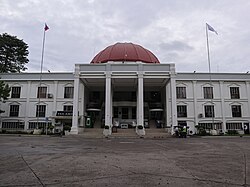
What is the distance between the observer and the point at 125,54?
3538 cm

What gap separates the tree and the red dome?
1903 cm

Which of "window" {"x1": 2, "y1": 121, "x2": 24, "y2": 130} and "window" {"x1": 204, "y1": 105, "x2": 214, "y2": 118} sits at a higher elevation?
"window" {"x1": 204, "y1": 105, "x2": 214, "y2": 118}

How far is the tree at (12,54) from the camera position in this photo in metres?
44.0

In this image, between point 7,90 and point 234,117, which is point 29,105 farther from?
point 234,117

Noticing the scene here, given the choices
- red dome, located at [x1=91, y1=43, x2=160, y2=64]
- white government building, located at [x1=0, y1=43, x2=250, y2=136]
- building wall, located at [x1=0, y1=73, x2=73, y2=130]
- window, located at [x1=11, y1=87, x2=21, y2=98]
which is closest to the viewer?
white government building, located at [x1=0, y1=43, x2=250, y2=136]

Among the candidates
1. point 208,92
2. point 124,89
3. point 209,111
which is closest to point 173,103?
point 209,111

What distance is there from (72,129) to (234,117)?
81.1 ft

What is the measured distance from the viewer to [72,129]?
89.5ft

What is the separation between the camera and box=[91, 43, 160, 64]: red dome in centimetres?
3516

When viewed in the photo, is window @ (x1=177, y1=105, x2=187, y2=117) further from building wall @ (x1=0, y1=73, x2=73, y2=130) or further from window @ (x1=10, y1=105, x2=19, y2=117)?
window @ (x1=10, y1=105, x2=19, y2=117)

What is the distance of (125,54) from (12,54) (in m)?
25.7

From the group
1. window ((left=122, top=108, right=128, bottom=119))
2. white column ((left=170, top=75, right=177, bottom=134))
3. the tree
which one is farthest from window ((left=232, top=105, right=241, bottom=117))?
the tree

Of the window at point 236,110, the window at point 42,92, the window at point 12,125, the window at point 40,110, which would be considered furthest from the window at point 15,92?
the window at point 236,110

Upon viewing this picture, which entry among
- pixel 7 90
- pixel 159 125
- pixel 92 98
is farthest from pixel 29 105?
pixel 159 125
